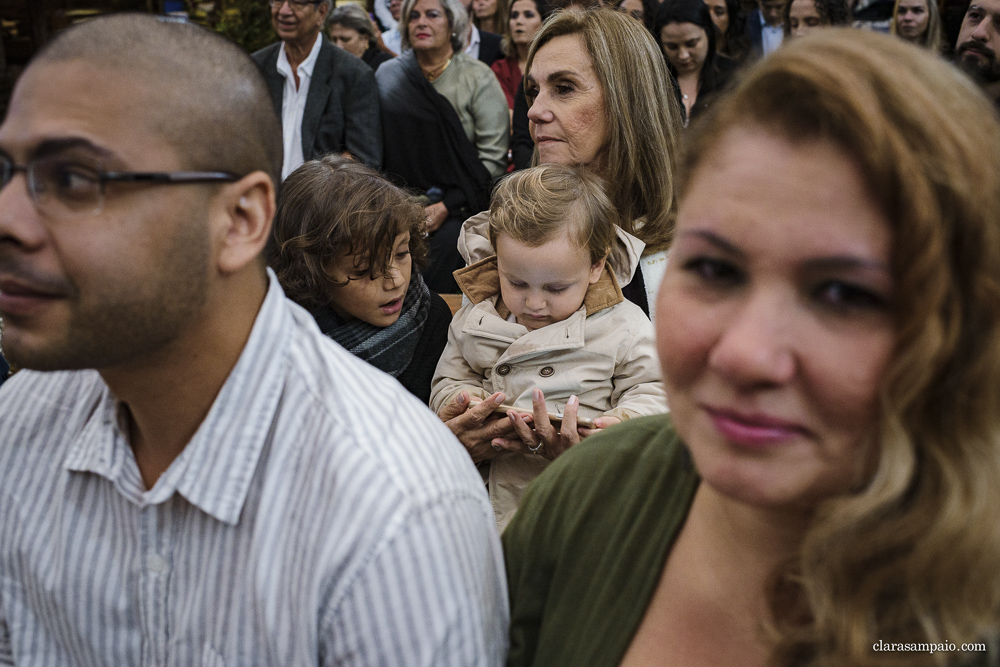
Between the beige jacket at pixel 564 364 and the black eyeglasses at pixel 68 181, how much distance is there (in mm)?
1333

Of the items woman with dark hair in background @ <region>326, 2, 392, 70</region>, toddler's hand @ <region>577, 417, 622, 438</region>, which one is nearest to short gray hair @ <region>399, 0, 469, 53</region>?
woman with dark hair in background @ <region>326, 2, 392, 70</region>

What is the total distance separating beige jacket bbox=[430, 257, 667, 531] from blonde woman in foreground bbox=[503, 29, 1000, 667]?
128 centimetres

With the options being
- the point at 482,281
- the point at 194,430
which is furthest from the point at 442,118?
the point at 194,430

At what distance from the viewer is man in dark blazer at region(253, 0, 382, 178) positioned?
5105 mm

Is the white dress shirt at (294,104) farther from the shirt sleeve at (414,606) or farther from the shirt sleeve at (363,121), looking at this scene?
the shirt sleeve at (414,606)

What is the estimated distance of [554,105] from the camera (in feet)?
9.37

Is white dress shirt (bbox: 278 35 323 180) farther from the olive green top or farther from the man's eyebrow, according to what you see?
the olive green top

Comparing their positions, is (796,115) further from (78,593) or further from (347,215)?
(347,215)

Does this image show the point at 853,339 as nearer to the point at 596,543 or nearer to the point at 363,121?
the point at 596,543

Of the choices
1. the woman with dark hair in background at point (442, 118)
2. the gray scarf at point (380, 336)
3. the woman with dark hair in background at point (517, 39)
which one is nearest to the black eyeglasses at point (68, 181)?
the gray scarf at point (380, 336)

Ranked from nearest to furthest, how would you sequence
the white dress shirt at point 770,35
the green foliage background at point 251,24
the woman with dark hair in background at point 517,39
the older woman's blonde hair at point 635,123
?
the older woman's blonde hair at point 635,123 < the woman with dark hair in background at point 517,39 < the white dress shirt at point 770,35 < the green foliage background at point 251,24

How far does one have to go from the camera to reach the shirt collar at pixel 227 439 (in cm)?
129

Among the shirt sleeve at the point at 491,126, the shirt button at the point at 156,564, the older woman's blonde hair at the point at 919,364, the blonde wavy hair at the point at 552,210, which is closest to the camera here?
the older woman's blonde hair at the point at 919,364

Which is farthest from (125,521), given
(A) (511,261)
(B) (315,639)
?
(A) (511,261)
